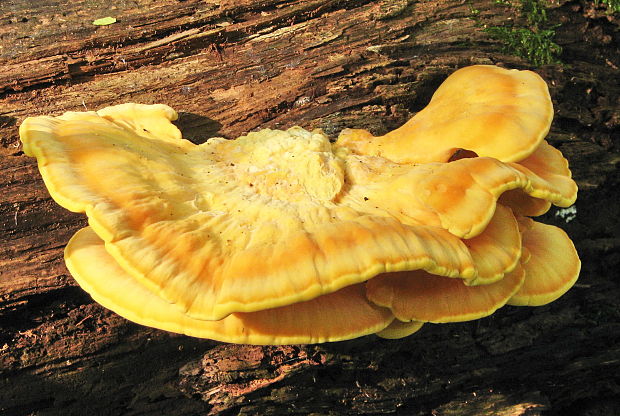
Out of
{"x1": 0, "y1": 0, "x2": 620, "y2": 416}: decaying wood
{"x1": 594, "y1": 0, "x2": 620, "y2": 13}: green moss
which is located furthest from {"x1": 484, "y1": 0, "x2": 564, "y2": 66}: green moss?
{"x1": 594, "y1": 0, "x2": 620, "y2": 13}: green moss

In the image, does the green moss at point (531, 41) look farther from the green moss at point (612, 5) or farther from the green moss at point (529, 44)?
the green moss at point (612, 5)

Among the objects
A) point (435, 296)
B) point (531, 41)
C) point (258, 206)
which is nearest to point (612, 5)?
point (531, 41)

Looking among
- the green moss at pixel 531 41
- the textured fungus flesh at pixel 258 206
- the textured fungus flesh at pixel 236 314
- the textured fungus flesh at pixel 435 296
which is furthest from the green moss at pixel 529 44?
the textured fungus flesh at pixel 236 314

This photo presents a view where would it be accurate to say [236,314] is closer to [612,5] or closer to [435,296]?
[435,296]

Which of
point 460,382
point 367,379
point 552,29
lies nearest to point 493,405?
point 460,382

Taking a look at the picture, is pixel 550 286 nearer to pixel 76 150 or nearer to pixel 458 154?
pixel 458 154
